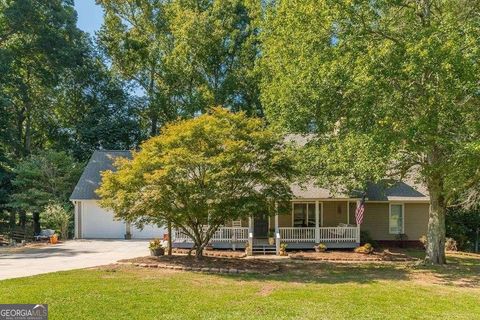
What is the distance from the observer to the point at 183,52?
35.2m

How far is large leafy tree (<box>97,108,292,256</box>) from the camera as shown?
1423cm

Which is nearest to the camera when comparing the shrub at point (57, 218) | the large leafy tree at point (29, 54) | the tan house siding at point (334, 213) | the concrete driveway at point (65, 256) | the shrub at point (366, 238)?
the concrete driveway at point (65, 256)

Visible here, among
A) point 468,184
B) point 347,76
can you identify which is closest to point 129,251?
point 347,76

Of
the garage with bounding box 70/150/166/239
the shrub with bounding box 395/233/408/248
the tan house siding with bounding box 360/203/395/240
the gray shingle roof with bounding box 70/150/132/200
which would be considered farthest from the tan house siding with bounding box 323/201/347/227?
the gray shingle roof with bounding box 70/150/132/200

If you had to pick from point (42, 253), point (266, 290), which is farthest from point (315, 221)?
point (42, 253)

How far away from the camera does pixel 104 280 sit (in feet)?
38.4

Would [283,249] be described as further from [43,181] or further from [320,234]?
[43,181]

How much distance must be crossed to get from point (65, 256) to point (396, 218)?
16343 millimetres

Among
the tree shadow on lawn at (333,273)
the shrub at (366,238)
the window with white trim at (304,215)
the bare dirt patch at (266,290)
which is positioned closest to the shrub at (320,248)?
the window with white trim at (304,215)

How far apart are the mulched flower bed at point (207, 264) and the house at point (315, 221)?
302 centimetres

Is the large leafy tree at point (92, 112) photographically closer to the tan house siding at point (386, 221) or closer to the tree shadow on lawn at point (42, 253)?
the tree shadow on lawn at point (42, 253)

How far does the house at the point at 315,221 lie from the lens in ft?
66.1

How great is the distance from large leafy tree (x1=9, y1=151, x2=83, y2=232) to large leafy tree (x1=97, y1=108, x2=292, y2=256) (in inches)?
575

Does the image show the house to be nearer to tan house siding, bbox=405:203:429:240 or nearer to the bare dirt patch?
tan house siding, bbox=405:203:429:240
